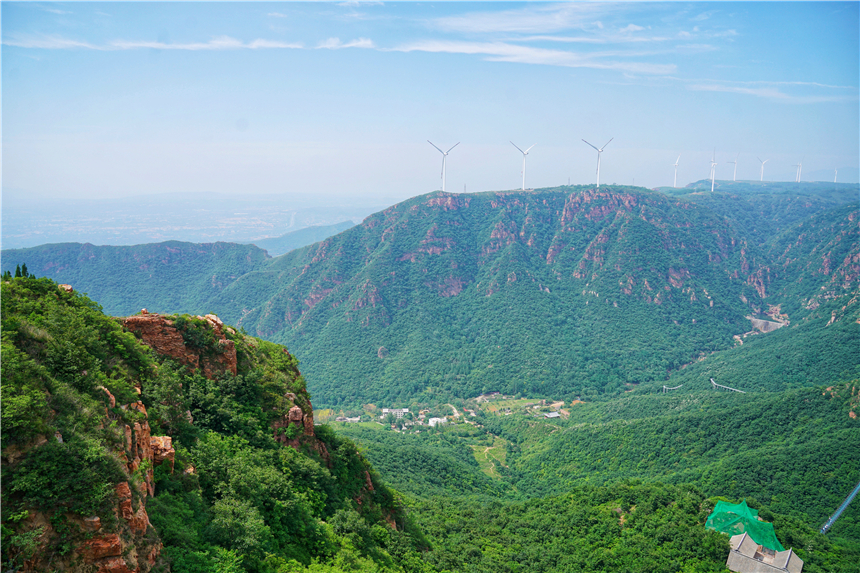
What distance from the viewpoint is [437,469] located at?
101 metres

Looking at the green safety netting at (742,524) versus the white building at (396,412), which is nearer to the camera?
the green safety netting at (742,524)

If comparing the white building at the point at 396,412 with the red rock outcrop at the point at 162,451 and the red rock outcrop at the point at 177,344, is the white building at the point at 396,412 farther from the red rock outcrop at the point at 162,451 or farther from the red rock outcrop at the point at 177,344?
the red rock outcrop at the point at 162,451

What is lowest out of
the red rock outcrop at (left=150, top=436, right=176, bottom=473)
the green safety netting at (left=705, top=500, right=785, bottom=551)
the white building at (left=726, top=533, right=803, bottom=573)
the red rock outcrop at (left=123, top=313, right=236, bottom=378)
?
the white building at (left=726, top=533, right=803, bottom=573)

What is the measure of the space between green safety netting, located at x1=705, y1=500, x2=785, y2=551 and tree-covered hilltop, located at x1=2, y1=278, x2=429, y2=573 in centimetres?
3519

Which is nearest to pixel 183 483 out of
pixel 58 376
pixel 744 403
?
pixel 58 376

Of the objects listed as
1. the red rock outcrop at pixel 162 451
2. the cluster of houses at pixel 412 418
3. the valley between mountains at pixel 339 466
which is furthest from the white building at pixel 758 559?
the cluster of houses at pixel 412 418

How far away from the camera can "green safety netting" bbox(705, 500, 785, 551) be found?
50859mm

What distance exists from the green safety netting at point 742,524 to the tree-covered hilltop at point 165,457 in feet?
115

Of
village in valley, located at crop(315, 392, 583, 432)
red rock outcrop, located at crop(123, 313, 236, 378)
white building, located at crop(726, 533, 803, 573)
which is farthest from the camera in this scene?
village in valley, located at crop(315, 392, 583, 432)

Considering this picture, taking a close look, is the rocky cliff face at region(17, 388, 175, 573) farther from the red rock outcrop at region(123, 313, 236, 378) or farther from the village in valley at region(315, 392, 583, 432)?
the village in valley at region(315, 392, 583, 432)

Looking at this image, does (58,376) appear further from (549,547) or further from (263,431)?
(549,547)

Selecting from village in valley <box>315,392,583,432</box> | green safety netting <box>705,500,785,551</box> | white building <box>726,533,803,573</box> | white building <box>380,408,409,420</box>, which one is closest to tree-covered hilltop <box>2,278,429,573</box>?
white building <box>726,533,803,573</box>

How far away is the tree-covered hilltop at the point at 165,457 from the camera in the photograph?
17875 mm

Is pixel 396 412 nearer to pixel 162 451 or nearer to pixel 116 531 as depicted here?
pixel 162 451
